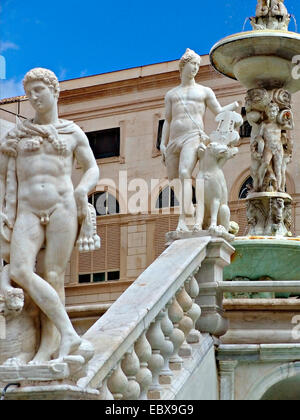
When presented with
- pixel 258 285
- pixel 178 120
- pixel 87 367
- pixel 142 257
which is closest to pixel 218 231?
pixel 258 285

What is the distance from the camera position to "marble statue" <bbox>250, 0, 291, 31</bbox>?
17.5m

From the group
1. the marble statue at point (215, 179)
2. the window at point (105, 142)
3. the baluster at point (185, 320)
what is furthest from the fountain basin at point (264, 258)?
the window at point (105, 142)

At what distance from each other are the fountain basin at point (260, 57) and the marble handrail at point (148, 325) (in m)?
5.77

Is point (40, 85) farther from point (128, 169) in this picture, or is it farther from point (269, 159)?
point (128, 169)

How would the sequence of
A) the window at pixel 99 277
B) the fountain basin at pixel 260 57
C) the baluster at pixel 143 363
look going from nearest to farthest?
1. the baluster at pixel 143 363
2. the fountain basin at pixel 260 57
3. the window at pixel 99 277

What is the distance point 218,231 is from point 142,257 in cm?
3218

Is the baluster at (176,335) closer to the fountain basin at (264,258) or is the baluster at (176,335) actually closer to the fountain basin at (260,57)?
A: the fountain basin at (264,258)

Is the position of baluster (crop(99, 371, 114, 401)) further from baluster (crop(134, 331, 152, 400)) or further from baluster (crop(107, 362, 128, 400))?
baluster (crop(134, 331, 152, 400))

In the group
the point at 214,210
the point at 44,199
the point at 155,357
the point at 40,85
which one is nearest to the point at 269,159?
the point at 214,210

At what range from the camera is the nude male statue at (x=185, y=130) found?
12.7 m

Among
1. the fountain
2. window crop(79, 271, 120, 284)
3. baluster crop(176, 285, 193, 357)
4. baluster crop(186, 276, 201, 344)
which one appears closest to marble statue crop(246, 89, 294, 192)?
the fountain

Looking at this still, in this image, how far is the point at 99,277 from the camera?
43.5 m

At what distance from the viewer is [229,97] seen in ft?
138

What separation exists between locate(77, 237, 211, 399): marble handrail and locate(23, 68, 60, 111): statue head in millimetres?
1689
